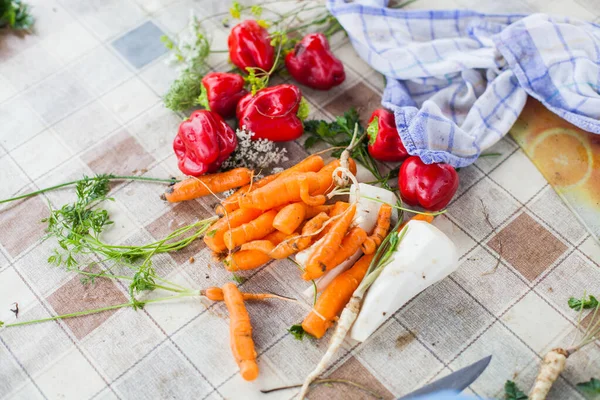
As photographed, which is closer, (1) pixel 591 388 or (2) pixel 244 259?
(1) pixel 591 388

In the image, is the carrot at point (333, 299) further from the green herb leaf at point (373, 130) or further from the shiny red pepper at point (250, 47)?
the shiny red pepper at point (250, 47)

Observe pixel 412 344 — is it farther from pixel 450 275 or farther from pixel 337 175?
pixel 337 175

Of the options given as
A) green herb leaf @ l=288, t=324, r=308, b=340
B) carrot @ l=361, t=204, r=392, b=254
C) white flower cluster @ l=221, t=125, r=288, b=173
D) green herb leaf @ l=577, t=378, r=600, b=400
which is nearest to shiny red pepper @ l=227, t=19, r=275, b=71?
white flower cluster @ l=221, t=125, r=288, b=173

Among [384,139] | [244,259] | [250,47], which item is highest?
[250,47]

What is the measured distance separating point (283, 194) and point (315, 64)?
49 cm

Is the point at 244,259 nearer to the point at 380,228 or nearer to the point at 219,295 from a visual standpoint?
the point at 219,295

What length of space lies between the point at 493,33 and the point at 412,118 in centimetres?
49

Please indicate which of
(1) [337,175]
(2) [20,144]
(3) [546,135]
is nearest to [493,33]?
(3) [546,135]

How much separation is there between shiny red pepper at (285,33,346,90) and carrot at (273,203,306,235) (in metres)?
0.48

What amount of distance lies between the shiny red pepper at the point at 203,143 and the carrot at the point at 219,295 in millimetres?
342

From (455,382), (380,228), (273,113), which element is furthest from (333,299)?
(273,113)

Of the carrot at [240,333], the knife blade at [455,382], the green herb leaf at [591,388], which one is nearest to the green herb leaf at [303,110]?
the carrot at [240,333]

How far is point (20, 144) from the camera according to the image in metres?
1.83

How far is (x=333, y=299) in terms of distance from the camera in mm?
1483
